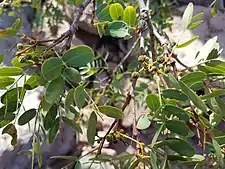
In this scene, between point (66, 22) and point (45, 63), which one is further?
point (66, 22)

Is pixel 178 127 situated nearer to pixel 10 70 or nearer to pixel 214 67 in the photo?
pixel 214 67

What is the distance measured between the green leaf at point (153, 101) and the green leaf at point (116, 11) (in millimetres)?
179

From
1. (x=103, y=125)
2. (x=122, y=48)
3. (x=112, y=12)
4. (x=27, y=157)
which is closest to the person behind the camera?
(x=112, y=12)

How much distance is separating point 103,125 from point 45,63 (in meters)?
0.82

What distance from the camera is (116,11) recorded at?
2.26 feet

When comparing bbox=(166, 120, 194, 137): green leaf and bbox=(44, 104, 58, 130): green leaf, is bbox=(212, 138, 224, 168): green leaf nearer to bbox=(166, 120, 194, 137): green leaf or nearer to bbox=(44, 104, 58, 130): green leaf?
bbox=(166, 120, 194, 137): green leaf

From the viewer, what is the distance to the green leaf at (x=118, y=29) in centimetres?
67

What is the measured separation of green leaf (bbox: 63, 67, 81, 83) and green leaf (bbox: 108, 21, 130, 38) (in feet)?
0.45

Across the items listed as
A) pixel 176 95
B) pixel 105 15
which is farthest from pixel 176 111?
pixel 105 15

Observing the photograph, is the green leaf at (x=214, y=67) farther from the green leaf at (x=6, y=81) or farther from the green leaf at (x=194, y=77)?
the green leaf at (x=6, y=81)

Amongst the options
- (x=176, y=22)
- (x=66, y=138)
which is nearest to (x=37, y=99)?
(x=66, y=138)

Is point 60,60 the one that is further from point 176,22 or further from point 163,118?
point 176,22

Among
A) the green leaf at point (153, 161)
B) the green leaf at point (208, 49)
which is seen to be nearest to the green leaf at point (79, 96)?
the green leaf at point (153, 161)

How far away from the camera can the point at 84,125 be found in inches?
49.9
